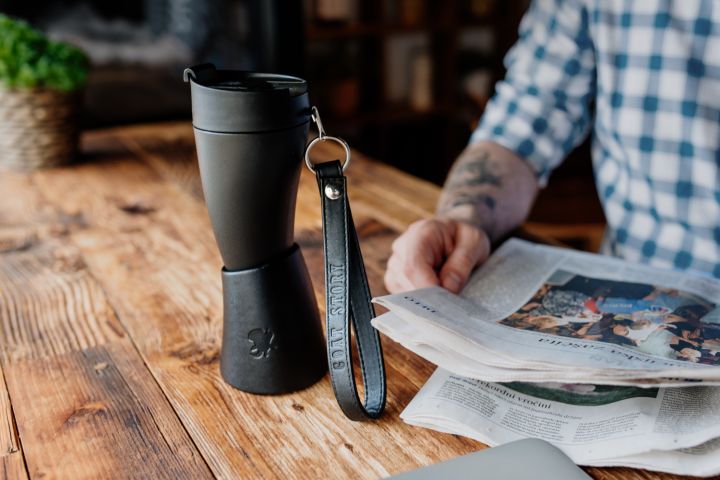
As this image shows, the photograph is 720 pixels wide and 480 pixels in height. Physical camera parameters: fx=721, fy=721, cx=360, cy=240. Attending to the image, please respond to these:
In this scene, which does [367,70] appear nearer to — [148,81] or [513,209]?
[148,81]

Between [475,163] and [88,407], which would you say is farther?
[475,163]

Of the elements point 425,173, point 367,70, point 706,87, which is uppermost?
point 706,87

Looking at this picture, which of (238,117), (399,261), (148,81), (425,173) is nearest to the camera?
(238,117)

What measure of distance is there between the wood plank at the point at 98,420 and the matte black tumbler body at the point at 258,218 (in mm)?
80

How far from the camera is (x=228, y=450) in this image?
21.6 inches

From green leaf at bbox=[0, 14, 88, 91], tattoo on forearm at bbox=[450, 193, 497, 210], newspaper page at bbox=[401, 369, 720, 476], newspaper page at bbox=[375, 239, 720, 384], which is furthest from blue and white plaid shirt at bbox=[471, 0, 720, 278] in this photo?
green leaf at bbox=[0, 14, 88, 91]

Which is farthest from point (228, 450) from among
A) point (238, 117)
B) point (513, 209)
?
point (513, 209)

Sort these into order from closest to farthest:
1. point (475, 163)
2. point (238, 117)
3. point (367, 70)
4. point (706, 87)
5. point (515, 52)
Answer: point (238, 117)
point (706, 87)
point (475, 163)
point (515, 52)
point (367, 70)

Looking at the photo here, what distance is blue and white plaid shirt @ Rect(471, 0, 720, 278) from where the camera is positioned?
37.4 inches

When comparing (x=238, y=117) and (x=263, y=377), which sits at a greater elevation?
(x=238, y=117)

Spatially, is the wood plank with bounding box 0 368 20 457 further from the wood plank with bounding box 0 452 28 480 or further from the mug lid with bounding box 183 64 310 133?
the mug lid with bounding box 183 64 310 133

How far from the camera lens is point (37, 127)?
1.28 metres

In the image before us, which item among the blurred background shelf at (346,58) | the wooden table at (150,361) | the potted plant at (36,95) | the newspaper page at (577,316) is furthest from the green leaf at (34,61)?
the newspaper page at (577,316)

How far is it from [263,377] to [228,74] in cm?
26
